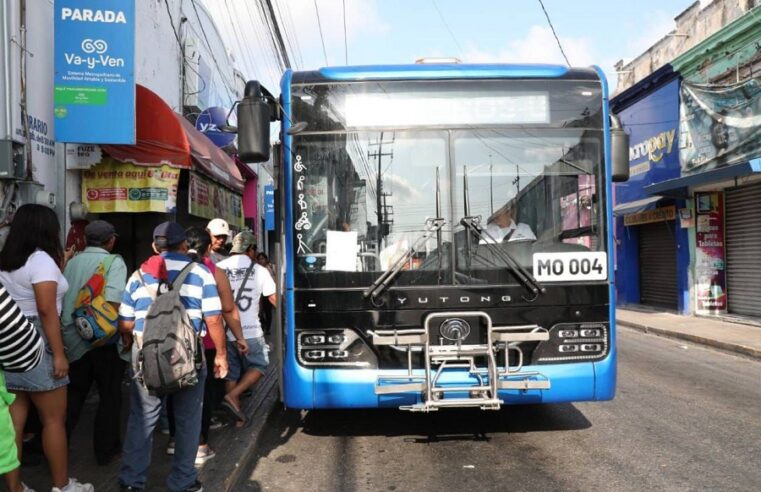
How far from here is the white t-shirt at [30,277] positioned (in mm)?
3666

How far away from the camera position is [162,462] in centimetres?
473

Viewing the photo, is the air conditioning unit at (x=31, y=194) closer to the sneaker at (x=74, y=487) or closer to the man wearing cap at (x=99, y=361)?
the man wearing cap at (x=99, y=361)

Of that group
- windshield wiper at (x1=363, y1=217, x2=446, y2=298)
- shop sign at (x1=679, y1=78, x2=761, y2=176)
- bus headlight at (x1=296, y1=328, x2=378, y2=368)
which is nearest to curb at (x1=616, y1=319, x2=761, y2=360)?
shop sign at (x1=679, y1=78, x2=761, y2=176)

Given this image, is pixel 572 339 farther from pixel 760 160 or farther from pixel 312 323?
pixel 760 160

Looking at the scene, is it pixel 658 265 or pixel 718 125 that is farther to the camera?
pixel 658 265

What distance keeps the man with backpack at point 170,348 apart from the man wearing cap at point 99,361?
0.59 meters

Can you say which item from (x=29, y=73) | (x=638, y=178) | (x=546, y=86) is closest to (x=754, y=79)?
(x=638, y=178)

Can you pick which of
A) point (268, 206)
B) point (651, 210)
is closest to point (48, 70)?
point (268, 206)

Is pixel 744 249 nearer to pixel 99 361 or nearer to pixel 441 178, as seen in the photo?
pixel 441 178

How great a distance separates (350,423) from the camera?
6121 mm

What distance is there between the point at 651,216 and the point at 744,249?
3.47m

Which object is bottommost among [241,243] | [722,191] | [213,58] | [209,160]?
[241,243]

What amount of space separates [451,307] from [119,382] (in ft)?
8.27

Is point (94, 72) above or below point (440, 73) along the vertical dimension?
above
